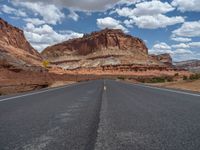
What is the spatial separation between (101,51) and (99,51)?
1.34m

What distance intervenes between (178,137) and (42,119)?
13.2 feet

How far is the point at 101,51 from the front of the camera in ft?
561

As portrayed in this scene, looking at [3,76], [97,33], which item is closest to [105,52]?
[97,33]

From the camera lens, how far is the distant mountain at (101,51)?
160375 mm

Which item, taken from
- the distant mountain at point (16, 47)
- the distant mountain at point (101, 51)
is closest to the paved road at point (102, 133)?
the distant mountain at point (16, 47)

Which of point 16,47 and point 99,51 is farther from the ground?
point 99,51

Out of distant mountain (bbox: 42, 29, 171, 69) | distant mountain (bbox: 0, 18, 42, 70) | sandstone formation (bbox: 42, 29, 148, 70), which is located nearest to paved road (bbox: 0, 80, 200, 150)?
distant mountain (bbox: 0, 18, 42, 70)

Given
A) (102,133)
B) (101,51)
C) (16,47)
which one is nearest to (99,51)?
(101,51)

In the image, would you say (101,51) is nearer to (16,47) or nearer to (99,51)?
(99,51)

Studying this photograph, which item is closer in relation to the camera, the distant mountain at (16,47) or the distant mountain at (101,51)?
the distant mountain at (16,47)

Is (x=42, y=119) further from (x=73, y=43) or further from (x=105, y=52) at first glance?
(x=73, y=43)

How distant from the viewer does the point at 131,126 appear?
7.18m

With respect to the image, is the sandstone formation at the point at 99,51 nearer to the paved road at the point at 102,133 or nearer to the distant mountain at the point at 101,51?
the distant mountain at the point at 101,51

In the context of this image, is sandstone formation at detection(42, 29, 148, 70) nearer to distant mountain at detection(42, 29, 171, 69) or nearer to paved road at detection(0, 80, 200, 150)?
distant mountain at detection(42, 29, 171, 69)
